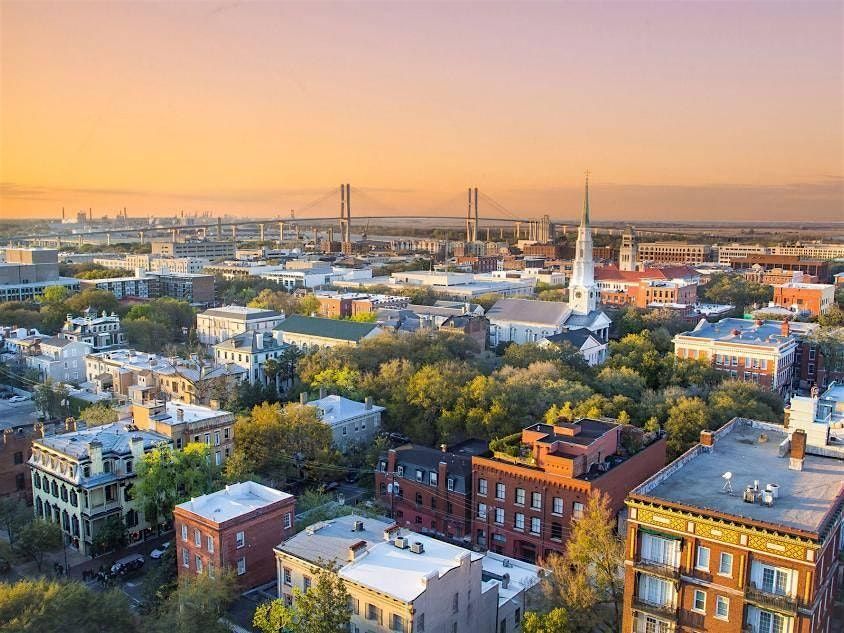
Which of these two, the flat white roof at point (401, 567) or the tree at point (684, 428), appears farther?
the tree at point (684, 428)

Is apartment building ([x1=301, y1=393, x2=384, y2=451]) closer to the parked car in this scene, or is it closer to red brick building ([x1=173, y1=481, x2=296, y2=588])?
the parked car

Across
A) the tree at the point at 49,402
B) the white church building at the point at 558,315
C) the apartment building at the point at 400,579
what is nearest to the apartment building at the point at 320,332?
the white church building at the point at 558,315

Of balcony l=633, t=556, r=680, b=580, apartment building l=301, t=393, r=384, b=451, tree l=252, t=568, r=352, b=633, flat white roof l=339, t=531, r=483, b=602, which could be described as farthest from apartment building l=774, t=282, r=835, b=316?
tree l=252, t=568, r=352, b=633

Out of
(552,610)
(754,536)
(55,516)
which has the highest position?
(754,536)

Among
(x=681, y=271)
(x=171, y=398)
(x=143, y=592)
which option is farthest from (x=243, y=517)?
(x=681, y=271)

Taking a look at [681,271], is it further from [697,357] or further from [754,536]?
[754,536]

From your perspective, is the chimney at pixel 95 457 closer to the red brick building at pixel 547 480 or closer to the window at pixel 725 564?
the red brick building at pixel 547 480

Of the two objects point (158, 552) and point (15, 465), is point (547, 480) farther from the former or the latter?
point (15, 465)
